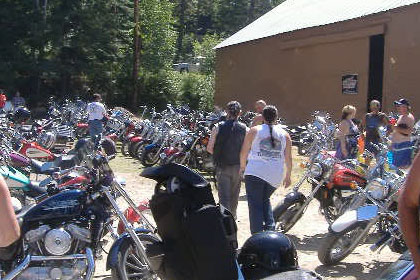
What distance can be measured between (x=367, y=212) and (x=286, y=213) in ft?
4.92

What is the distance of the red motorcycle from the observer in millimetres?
7410

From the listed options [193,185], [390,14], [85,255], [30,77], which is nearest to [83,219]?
[85,255]

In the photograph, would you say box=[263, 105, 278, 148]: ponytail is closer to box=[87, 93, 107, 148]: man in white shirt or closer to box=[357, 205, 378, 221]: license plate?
box=[357, 205, 378, 221]: license plate

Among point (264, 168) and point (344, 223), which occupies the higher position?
point (264, 168)

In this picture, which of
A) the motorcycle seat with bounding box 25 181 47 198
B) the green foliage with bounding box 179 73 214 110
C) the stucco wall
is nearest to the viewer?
the motorcycle seat with bounding box 25 181 47 198

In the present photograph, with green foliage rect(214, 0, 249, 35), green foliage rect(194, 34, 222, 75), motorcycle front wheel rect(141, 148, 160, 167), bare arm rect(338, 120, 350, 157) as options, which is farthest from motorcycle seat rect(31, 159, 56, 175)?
green foliage rect(214, 0, 249, 35)

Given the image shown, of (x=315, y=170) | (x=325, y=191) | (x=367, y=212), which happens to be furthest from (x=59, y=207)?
(x=325, y=191)

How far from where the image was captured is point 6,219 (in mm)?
2611

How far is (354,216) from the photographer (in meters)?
6.09

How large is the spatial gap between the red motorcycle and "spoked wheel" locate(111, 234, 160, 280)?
2.52m

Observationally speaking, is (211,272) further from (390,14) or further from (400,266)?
(390,14)

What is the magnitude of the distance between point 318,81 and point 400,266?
63.1 feet

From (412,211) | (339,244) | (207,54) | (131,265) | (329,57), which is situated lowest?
(339,244)

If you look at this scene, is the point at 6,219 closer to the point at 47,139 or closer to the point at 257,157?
the point at 257,157
